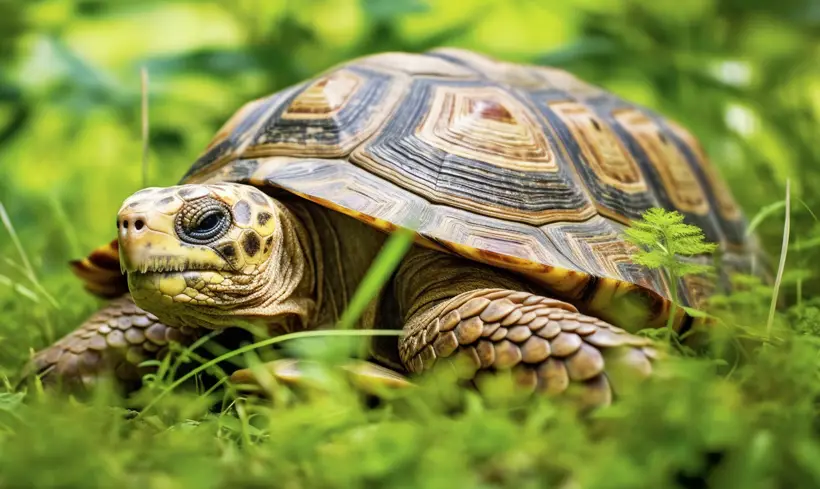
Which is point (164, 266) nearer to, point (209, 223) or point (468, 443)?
point (209, 223)

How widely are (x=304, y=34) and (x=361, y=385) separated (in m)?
3.27

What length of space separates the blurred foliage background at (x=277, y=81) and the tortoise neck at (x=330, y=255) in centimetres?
110

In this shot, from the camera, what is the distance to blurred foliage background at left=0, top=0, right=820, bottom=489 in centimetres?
112

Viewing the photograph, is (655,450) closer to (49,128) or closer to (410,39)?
(410,39)

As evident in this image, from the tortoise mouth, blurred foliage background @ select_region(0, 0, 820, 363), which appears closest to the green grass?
the tortoise mouth

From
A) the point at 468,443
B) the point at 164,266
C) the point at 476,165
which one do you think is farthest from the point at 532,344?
the point at 164,266

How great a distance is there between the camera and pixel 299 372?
158 cm

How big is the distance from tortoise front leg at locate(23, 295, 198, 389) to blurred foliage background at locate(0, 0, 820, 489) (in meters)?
0.12

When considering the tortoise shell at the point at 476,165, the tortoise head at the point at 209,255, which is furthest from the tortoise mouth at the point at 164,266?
the tortoise shell at the point at 476,165

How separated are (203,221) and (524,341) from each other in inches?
35.0

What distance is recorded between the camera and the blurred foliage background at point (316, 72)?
3.69 ft

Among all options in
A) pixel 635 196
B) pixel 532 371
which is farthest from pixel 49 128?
pixel 532 371

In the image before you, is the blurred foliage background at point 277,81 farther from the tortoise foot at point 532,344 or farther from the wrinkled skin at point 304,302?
the tortoise foot at point 532,344

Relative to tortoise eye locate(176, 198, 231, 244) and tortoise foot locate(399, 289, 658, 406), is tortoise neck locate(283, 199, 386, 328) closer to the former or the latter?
tortoise eye locate(176, 198, 231, 244)
